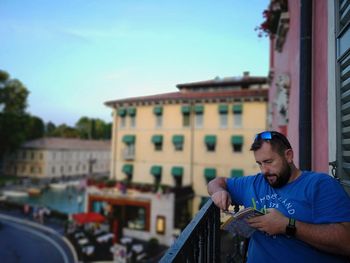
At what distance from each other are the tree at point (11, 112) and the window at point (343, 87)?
5011 cm

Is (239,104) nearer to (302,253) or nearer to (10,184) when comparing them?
(302,253)

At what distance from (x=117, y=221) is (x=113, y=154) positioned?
6.80 meters

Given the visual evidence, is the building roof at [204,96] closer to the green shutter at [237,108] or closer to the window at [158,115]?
the green shutter at [237,108]

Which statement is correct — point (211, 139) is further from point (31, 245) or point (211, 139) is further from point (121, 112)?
point (31, 245)

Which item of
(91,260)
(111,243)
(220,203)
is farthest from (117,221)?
(220,203)

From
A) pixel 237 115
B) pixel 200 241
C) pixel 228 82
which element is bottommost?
pixel 200 241

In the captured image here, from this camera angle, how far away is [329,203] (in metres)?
1.68

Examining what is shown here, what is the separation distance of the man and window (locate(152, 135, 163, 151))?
23.9 metres

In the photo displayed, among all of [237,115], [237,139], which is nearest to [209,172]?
[237,139]

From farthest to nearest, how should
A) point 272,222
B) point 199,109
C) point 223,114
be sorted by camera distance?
1. point 199,109
2. point 223,114
3. point 272,222

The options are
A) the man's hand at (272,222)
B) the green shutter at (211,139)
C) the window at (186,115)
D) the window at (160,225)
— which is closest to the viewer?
the man's hand at (272,222)

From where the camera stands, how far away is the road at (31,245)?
60.7 ft

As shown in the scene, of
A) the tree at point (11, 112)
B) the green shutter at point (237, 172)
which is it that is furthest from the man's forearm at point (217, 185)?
the tree at point (11, 112)

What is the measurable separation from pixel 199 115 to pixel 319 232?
2368cm
